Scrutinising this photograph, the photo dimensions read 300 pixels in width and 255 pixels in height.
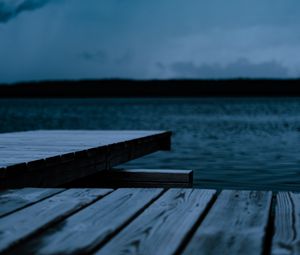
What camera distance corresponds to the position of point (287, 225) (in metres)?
2.95

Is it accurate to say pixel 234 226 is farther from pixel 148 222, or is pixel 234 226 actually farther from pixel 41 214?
pixel 41 214

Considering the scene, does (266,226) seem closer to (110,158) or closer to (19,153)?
(19,153)

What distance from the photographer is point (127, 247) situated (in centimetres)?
257

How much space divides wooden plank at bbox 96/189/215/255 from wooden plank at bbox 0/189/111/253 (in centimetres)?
46

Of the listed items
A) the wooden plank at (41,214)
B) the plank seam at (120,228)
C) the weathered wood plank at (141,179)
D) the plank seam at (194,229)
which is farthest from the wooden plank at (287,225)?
the weathered wood plank at (141,179)

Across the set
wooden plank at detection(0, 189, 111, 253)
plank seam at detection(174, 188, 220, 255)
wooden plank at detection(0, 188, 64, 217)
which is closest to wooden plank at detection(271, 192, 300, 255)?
plank seam at detection(174, 188, 220, 255)

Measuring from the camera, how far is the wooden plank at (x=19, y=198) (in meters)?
3.40

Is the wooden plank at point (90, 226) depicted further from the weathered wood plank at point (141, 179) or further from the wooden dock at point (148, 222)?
the weathered wood plank at point (141, 179)

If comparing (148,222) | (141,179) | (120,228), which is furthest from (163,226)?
(141,179)

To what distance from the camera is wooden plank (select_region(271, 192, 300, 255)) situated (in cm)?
254

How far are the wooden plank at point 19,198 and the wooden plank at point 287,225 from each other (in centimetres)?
162

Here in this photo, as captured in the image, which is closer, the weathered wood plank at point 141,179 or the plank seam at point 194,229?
the plank seam at point 194,229

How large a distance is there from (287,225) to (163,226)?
0.70 metres

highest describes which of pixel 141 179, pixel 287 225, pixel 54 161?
pixel 287 225
